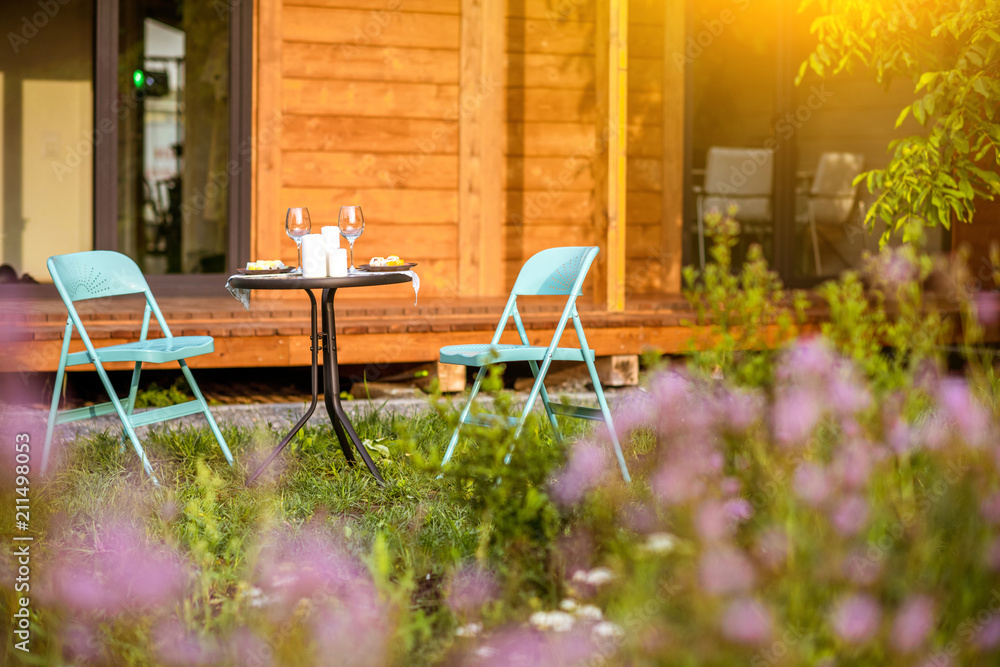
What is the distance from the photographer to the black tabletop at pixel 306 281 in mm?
2932

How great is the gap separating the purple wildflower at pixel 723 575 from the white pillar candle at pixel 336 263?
1.79m

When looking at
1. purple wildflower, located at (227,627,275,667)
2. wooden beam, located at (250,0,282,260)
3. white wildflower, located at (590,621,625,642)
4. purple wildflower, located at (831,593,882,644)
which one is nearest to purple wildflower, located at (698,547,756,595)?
purple wildflower, located at (831,593,882,644)

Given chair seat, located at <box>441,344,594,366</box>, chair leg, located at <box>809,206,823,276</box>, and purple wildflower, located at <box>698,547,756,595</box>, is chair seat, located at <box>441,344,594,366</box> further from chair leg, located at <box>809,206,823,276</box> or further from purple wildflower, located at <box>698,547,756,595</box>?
chair leg, located at <box>809,206,823,276</box>

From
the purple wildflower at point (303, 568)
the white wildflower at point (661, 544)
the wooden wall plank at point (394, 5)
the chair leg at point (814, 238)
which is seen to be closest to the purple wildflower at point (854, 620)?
the white wildflower at point (661, 544)

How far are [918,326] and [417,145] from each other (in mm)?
4062

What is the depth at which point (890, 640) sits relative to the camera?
1532 millimetres

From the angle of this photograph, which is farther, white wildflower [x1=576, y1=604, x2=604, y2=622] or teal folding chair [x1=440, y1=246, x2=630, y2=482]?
teal folding chair [x1=440, y1=246, x2=630, y2=482]

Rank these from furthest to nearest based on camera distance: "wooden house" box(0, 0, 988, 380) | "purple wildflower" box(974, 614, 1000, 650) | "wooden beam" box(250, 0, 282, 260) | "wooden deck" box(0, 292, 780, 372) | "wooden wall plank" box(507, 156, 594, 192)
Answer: "wooden wall plank" box(507, 156, 594, 192)
"wooden beam" box(250, 0, 282, 260)
"wooden house" box(0, 0, 988, 380)
"wooden deck" box(0, 292, 780, 372)
"purple wildflower" box(974, 614, 1000, 650)

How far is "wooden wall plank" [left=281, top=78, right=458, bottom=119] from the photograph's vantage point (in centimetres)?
566

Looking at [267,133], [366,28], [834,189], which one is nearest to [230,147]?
[267,133]

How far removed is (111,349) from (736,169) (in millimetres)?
4889

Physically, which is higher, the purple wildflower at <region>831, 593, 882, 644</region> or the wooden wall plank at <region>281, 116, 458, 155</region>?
the wooden wall plank at <region>281, 116, 458, 155</region>

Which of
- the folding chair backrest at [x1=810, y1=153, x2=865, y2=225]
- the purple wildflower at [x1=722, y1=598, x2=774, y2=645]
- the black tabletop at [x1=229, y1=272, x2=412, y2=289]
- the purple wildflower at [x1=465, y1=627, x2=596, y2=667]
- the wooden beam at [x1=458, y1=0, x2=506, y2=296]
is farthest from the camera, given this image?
the folding chair backrest at [x1=810, y1=153, x2=865, y2=225]

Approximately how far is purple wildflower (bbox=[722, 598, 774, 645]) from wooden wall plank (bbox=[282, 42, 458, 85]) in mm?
4808
